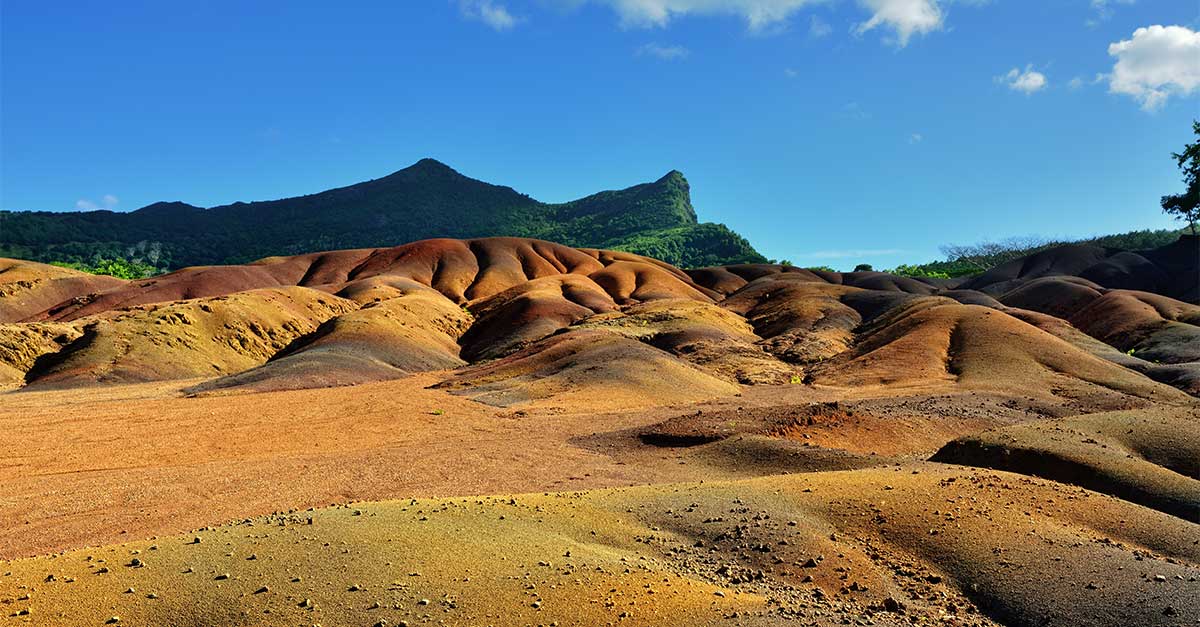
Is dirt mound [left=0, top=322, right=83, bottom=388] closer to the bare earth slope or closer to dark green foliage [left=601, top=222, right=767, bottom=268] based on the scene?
the bare earth slope

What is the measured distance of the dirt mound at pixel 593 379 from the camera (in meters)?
23.4

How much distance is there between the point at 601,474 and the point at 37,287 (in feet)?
183

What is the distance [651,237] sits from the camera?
136 metres

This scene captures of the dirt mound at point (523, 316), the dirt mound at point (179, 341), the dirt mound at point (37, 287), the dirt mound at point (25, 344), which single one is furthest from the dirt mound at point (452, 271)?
the dirt mound at point (25, 344)

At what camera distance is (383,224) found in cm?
15125

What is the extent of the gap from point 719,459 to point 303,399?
15.9 meters

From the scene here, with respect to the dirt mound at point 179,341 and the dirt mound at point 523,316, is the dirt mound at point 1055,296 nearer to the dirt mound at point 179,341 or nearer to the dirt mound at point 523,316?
the dirt mound at point 523,316

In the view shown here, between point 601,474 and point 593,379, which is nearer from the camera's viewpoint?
point 601,474

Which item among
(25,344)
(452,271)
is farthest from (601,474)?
(452,271)

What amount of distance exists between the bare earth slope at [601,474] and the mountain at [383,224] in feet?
286

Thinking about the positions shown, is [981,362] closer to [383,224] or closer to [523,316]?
[523,316]

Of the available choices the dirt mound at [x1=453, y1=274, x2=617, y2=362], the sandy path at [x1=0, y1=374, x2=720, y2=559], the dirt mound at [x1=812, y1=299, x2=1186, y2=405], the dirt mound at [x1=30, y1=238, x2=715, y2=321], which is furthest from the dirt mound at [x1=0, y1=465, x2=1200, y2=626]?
the dirt mound at [x1=30, y1=238, x2=715, y2=321]

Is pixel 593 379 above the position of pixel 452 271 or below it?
below

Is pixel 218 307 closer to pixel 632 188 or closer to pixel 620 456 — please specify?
pixel 620 456
